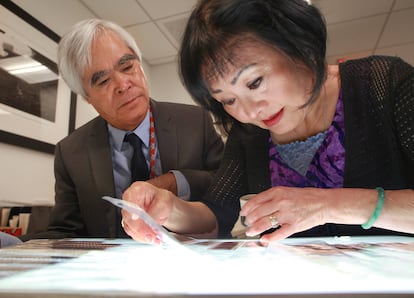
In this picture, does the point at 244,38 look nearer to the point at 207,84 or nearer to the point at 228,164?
the point at 207,84

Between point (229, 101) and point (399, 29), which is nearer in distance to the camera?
point (229, 101)

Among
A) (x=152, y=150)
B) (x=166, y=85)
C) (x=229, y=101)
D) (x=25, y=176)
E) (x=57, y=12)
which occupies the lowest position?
(x=25, y=176)

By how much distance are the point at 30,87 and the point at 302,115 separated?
5.80ft

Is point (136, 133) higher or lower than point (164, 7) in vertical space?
lower

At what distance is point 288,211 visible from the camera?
0.69m

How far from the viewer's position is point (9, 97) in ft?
6.05

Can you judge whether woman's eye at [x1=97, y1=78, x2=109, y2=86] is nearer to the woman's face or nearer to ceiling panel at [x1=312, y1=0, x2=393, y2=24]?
the woman's face

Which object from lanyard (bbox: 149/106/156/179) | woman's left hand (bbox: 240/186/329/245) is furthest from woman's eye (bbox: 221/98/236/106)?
lanyard (bbox: 149/106/156/179)

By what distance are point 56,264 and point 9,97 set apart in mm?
1669

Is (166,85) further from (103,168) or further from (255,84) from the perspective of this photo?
(255,84)

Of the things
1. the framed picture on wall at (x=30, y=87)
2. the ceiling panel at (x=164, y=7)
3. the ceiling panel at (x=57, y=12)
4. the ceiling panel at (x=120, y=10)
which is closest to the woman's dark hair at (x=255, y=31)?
the framed picture on wall at (x=30, y=87)

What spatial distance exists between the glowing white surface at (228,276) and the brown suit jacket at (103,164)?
2.64 feet

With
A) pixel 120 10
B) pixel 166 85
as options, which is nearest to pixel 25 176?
pixel 120 10

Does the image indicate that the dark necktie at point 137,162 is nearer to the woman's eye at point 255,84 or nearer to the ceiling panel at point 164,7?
the woman's eye at point 255,84
